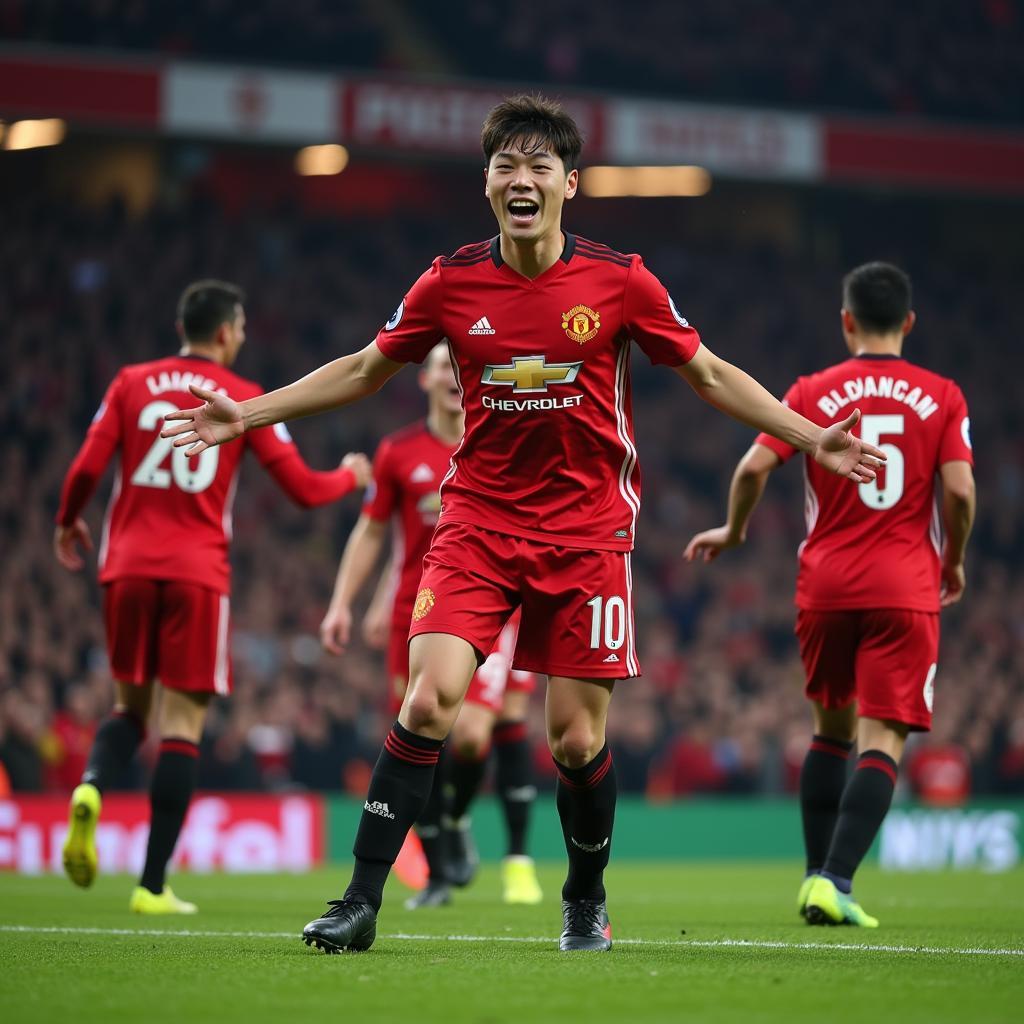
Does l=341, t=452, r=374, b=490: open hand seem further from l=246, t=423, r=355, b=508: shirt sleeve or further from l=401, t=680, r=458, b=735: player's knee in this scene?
l=401, t=680, r=458, b=735: player's knee

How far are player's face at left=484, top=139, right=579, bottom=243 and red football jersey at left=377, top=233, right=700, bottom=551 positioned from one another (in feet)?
0.48

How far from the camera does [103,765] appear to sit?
6.93 meters

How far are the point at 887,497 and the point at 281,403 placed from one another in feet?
8.13

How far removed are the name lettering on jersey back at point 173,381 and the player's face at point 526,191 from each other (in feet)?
7.88

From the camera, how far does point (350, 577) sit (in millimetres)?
8188

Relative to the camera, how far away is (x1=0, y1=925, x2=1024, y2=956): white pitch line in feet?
16.9

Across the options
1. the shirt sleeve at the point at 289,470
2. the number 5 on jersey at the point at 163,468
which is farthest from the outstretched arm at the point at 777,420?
the number 5 on jersey at the point at 163,468

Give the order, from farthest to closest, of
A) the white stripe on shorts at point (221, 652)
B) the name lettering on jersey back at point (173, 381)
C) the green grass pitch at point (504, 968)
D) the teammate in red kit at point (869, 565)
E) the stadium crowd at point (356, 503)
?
the stadium crowd at point (356, 503), the name lettering on jersey back at point (173, 381), the white stripe on shorts at point (221, 652), the teammate in red kit at point (869, 565), the green grass pitch at point (504, 968)

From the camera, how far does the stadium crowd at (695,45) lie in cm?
2378

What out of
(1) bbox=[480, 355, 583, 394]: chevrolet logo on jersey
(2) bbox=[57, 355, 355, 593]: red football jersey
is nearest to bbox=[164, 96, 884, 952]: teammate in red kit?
(1) bbox=[480, 355, 583, 394]: chevrolet logo on jersey

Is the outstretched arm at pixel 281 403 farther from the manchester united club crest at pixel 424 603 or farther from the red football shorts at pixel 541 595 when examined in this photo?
the manchester united club crest at pixel 424 603

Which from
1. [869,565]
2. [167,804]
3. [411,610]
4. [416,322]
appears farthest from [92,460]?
[869,565]

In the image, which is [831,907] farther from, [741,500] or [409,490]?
[409,490]

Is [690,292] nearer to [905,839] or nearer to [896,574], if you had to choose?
[905,839]
